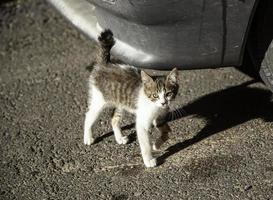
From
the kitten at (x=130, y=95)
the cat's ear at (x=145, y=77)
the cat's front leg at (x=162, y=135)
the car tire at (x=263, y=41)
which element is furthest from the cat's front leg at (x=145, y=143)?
the car tire at (x=263, y=41)

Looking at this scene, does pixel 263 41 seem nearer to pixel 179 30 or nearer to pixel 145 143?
pixel 179 30

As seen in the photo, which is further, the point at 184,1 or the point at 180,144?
the point at 180,144

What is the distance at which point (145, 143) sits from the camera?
436 cm

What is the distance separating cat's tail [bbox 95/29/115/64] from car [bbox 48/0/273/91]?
4.6 inches

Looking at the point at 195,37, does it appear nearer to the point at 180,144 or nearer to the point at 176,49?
the point at 176,49

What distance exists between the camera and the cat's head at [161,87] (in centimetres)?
426

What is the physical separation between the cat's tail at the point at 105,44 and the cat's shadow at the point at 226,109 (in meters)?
0.64

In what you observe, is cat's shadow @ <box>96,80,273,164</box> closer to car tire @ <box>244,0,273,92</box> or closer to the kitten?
the kitten

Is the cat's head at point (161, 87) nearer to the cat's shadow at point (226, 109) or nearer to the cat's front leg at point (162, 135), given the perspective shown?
the cat's front leg at point (162, 135)

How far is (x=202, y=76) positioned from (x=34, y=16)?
260cm

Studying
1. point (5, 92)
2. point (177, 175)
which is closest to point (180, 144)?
point (177, 175)

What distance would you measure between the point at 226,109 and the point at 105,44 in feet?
3.90

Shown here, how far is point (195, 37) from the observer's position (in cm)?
433

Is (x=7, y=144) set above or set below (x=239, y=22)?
below
